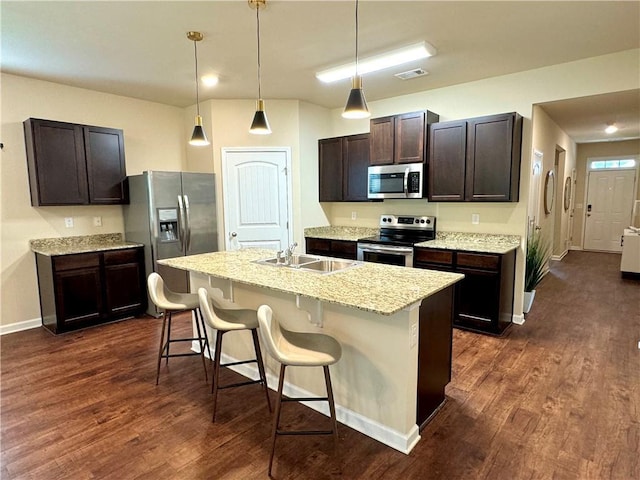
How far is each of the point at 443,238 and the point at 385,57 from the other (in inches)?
87.5

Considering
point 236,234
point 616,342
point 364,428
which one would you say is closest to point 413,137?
point 236,234

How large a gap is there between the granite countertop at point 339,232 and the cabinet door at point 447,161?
3.85 feet

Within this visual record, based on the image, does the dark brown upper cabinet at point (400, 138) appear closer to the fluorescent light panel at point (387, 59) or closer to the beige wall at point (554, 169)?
the fluorescent light panel at point (387, 59)

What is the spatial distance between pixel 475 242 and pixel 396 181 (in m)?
1.16

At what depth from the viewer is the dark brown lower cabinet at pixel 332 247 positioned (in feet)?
15.8

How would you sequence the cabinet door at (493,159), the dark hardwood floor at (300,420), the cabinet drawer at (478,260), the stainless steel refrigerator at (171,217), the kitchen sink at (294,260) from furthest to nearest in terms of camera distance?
the stainless steel refrigerator at (171,217), the cabinet door at (493,159), the cabinet drawer at (478,260), the kitchen sink at (294,260), the dark hardwood floor at (300,420)

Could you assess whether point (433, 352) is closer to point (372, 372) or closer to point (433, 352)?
point (433, 352)

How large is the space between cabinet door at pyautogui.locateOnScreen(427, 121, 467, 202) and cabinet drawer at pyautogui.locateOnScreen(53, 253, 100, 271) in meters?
3.88

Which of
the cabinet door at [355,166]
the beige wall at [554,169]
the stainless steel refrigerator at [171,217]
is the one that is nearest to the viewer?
the stainless steel refrigerator at [171,217]

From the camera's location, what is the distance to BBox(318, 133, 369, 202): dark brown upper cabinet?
4945 mm

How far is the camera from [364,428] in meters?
2.22

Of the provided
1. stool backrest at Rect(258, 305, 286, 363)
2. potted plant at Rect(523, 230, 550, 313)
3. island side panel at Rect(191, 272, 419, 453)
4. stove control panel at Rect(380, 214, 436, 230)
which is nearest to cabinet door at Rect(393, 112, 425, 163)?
stove control panel at Rect(380, 214, 436, 230)

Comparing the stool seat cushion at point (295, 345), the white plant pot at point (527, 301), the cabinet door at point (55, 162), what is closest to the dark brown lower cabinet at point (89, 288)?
the cabinet door at point (55, 162)

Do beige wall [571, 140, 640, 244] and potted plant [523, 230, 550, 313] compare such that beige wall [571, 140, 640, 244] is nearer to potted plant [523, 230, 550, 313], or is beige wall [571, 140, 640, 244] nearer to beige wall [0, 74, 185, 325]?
potted plant [523, 230, 550, 313]
